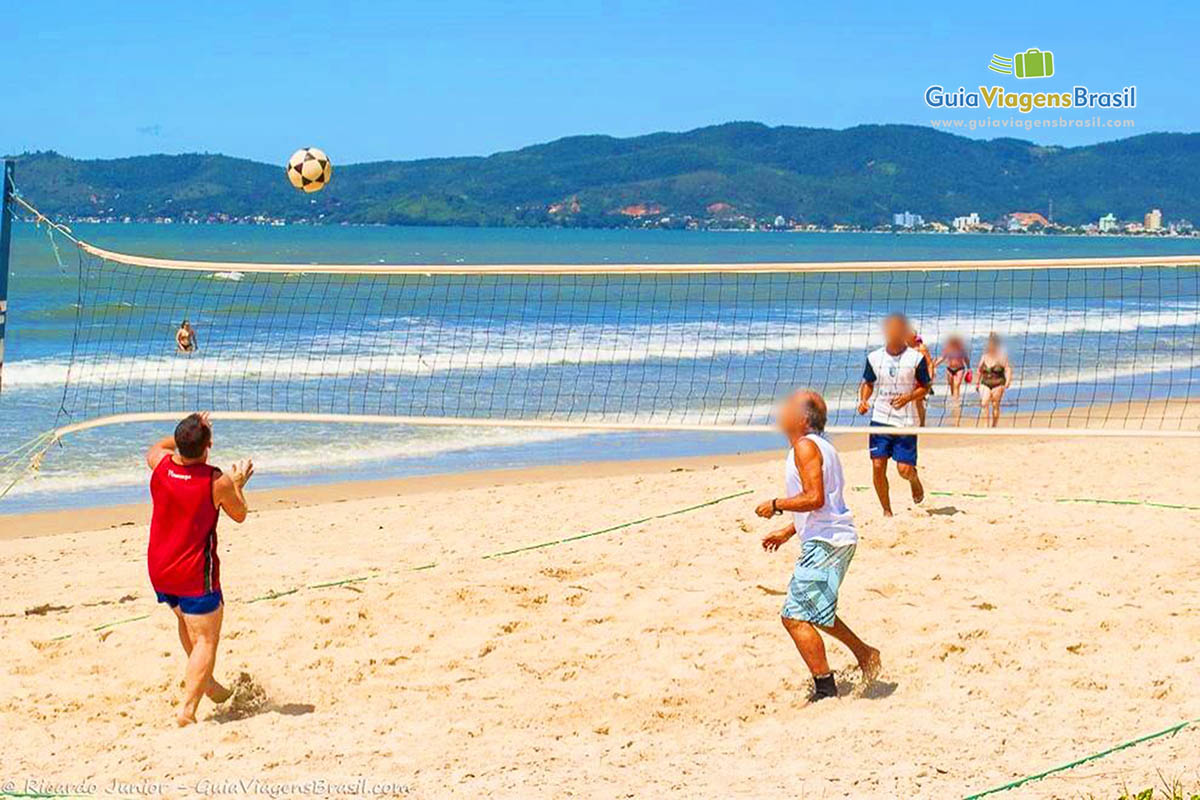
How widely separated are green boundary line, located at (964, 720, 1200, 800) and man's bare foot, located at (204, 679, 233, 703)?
337cm

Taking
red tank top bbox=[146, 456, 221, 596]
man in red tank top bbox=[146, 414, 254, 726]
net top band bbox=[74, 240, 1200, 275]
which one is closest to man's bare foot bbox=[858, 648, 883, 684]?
man in red tank top bbox=[146, 414, 254, 726]

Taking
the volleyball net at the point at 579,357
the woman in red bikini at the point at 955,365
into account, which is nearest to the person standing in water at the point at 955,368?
the woman in red bikini at the point at 955,365

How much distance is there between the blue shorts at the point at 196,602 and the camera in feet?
21.8

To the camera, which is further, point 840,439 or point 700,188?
point 700,188

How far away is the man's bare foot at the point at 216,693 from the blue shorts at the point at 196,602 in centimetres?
40

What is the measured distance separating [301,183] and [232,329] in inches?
720

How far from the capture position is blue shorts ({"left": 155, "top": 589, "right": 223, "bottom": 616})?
6.66m

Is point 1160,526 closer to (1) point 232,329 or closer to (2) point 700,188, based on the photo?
(1) point 232,329

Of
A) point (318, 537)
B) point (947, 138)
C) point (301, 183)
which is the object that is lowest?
point (318, 537)

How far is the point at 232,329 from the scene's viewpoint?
31031mm

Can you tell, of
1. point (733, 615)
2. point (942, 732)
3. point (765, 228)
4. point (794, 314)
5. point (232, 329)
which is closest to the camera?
point (942, 732)

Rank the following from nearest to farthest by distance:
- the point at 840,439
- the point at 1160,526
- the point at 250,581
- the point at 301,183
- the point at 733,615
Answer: the point at 733,615
the point at 250,581
the point at 1160,526
the point at 301,183
the point at 840,439

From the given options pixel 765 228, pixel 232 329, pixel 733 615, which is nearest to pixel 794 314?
pixel 232 329

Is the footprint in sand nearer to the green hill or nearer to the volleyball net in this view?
the volleyball net
